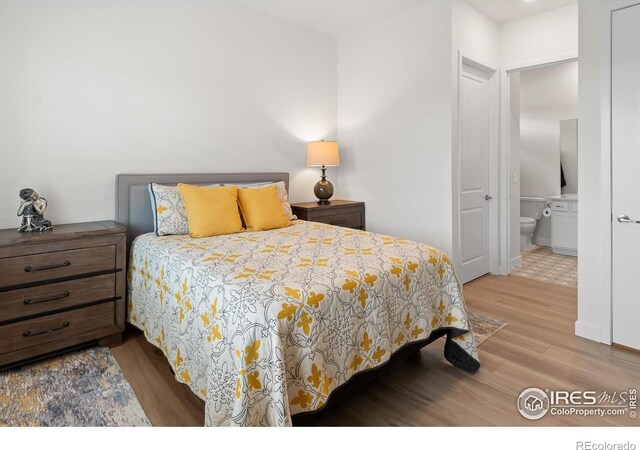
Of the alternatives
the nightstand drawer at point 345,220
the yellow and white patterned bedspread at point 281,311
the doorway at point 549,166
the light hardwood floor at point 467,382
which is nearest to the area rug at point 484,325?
the light hardwood floor at point 467,382

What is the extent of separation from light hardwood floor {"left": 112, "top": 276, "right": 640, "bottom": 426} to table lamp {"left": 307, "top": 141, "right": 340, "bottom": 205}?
200 centimetres

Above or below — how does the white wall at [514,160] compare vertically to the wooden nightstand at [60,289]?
above

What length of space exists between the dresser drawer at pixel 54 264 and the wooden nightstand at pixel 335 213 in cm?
174

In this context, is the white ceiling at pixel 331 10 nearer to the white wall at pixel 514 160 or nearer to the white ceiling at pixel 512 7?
the white ceiling at pixel 512 7

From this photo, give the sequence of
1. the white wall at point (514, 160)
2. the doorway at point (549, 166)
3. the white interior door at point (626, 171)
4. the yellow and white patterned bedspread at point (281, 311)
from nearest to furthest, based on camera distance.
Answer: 1. the yellow and white patterned bedspread at point (281, 311)
2. the white interior door at point (626, 171)
3. the white wall at point (514, 160)
4. the doorway at point (549, 166)

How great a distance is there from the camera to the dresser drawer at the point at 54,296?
2.15m

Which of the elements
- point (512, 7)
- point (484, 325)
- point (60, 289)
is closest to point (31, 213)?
point (60, 289)

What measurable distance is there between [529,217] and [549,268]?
1.58 metres

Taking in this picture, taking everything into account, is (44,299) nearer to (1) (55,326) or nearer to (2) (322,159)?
(1) (55,326)

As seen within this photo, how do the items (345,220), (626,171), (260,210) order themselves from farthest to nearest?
(345,220) < (260,210) < (626,171)

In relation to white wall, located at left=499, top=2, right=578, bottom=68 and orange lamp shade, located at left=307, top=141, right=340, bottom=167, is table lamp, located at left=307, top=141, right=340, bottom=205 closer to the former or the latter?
orange lamp shade, located at left=307, top=141, right=340, bottom=167

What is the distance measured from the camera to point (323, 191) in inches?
158

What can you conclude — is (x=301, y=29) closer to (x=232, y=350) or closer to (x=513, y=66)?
(x=513, y=66)

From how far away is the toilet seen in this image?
5.48m
